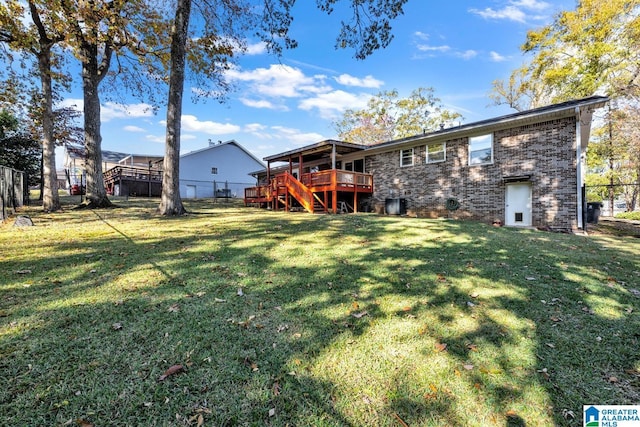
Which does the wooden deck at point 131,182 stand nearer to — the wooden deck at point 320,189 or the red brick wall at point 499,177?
the wooden deck at point 320,189

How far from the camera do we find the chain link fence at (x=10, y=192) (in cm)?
872

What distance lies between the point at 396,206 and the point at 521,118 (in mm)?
5940

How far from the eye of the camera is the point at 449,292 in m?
3.80

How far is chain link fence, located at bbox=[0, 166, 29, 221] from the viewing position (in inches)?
343

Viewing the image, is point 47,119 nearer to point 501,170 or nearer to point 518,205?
point 501,170

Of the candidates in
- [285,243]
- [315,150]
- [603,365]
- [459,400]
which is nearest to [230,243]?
[285,243]

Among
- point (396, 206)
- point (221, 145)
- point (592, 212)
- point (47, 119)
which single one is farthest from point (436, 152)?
point (221, 145)

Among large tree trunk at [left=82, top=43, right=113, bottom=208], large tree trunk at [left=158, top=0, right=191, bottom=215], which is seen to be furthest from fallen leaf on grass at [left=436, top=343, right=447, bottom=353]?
large tree trunk at [left=82, top=43, right=113, bottom=208]

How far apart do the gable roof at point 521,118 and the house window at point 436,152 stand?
297 millimetres

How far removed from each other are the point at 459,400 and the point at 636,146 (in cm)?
2613

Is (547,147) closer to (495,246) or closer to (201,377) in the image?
(495,246)

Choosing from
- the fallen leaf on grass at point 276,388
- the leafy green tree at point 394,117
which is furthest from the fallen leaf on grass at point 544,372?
the leafy green tree at point 394,117

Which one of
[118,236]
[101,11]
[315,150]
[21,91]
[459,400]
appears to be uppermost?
[101,11]

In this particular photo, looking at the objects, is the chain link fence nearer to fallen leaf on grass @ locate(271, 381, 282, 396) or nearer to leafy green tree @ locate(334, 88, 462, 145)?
fallen leaf on grass @ locate(271, 381, 282, 396)
